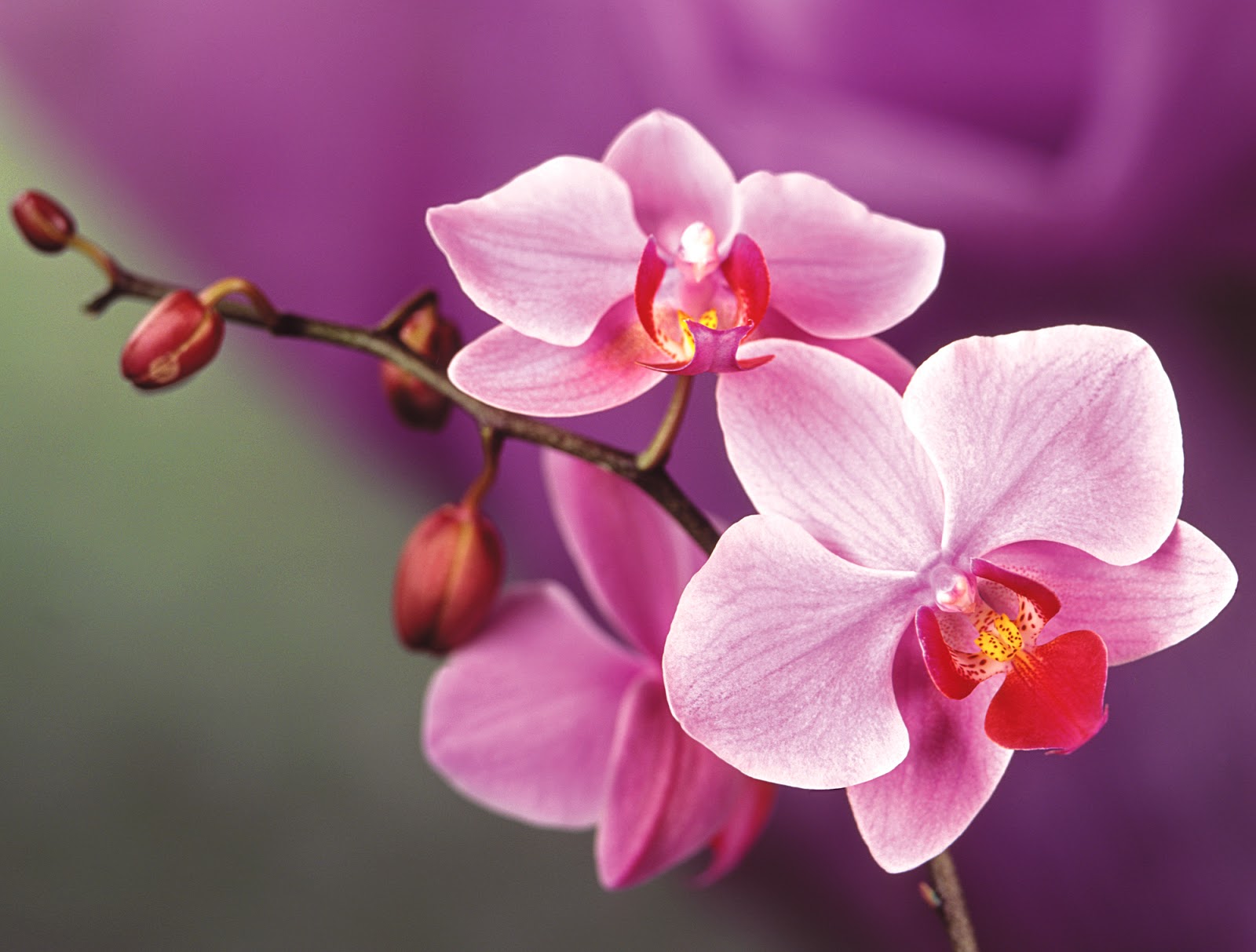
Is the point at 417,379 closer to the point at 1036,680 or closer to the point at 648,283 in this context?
the point at 648,283

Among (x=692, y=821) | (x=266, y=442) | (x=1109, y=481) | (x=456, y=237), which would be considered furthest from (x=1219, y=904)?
(x=266, y=442)

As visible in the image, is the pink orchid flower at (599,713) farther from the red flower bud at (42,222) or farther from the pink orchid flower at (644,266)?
the red flower bud at (42,222)

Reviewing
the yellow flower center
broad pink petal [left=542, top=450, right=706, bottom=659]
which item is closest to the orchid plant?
the yellow flower center

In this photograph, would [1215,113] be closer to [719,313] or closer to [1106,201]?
[1106,201]

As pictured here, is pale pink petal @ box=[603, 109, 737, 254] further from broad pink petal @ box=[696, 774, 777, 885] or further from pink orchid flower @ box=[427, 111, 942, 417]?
broad pink petal @ box=[696, 774, 777, 885]

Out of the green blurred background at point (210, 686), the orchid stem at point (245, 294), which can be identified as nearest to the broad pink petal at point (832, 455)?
the orchid stem at point (245, 294)

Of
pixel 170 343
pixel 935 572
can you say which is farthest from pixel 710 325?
pixel 170 343

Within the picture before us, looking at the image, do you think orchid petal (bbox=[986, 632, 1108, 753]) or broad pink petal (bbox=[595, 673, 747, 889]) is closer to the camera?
orchid petal (bbox=[986, 632, 1108, 753])
